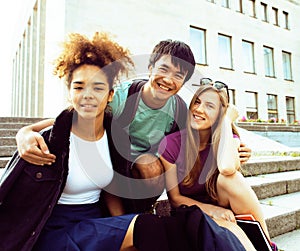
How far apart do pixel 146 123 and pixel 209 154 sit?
50 centimetres

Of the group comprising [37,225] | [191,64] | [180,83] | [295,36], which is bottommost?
[37,225]

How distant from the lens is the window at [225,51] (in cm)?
1371

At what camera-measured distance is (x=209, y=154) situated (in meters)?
1.90

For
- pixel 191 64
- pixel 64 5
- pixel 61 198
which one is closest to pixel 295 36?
pixel 64 5

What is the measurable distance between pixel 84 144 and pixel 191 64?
1032mm

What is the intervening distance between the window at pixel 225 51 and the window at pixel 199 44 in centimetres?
111

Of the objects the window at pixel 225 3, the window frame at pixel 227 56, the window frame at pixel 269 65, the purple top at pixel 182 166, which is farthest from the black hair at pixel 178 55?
the window frame at pixel 269 65

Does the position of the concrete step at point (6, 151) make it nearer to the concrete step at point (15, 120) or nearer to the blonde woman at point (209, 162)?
the concrete step at point (15, 120)

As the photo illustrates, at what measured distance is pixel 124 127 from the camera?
1806 mm

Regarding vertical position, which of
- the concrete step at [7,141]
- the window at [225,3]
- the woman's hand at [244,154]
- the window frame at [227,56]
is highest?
the window at [225,3]

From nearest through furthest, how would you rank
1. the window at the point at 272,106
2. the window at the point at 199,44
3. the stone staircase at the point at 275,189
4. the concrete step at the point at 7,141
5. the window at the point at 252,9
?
the stone staircase at the point at 275,189 → the concrete step at the point at 7,141 → the window at the point at 199,44 → the window at the point at 252,9 → the window at the point at 272,106

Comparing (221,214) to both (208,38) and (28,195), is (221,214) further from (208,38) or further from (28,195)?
(208,38)

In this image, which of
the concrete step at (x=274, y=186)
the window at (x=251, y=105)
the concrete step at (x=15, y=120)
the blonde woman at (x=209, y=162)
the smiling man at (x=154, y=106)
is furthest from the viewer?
the window at (x=251, y=105)

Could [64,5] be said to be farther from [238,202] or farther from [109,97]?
[238,202]
